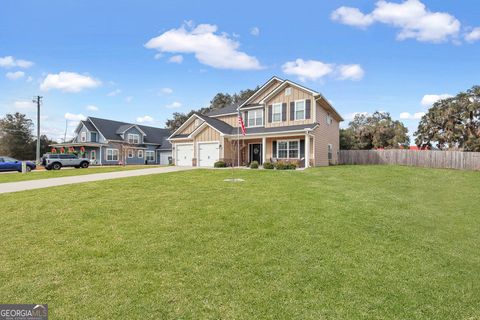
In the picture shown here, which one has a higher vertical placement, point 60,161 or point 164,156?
point 164,156

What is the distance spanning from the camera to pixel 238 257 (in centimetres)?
475

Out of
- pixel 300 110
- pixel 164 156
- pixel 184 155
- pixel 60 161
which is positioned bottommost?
pixel 60 161

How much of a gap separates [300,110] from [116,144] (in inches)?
1172

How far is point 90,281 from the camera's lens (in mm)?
3906

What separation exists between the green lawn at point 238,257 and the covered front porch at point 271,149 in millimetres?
12864

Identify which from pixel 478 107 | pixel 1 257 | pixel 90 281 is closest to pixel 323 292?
pixel 90 281

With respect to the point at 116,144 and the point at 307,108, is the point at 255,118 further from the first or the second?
the point at 116,144

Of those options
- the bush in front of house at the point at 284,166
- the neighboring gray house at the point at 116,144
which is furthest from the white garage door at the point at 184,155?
the neighboring gray house at the point at 116,144

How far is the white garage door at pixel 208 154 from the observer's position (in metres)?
25.3

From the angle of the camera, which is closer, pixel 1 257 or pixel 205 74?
pixel 1 257

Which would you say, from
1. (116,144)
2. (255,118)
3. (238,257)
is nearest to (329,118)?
(255,118)

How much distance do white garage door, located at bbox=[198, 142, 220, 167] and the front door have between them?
322 cm

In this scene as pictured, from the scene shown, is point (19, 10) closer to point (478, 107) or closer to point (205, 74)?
point (205, 74)

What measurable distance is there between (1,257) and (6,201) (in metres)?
5.53
